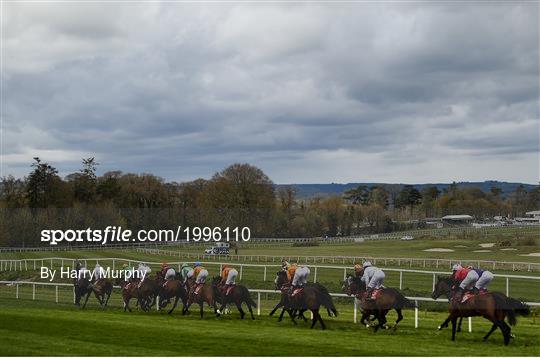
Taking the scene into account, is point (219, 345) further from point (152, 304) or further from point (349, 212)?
point (349, 212)

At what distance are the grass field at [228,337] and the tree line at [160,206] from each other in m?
13.9

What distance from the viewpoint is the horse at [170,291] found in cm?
1975

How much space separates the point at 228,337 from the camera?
14094 mm

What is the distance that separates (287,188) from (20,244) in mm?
12485

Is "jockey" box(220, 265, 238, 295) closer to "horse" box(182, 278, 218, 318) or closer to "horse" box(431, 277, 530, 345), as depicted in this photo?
"horse" box(182, 278, 218, 318)

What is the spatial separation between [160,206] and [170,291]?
14386 millimetres

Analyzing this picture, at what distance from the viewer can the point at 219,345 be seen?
42.4 feet

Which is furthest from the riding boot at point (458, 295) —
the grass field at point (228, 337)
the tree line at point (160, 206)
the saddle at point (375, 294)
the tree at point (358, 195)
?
the tree at point (358, 195)

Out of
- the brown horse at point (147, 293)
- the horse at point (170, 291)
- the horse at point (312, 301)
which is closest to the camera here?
the horse at point (312, 301)

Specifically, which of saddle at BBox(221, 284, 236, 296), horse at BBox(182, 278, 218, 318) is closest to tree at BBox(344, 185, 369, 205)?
horse at BBox(182, 278, 218, 318)

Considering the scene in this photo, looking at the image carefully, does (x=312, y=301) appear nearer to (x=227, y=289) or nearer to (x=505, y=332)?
(x=227, y=289)

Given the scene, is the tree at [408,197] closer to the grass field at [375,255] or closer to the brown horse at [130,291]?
the grass field at [375,255]

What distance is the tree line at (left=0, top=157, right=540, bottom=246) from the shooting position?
32312 mm

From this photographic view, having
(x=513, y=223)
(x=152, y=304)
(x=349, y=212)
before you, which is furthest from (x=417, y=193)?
(x=152, y=304)
